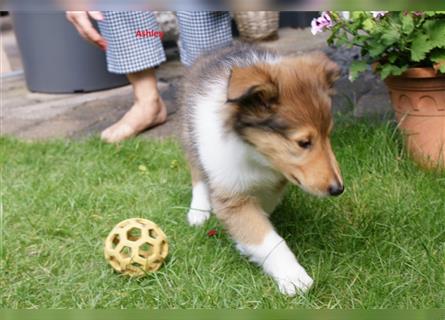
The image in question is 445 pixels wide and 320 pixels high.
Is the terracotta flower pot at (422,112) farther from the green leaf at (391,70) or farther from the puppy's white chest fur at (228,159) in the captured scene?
the puppy's white chest fur at (228,159)

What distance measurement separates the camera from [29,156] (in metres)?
3.76

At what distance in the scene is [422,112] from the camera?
10.0ft

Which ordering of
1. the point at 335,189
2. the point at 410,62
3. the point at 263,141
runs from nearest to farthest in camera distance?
the point at 335,189
the point at 263,141
the point at 410,62

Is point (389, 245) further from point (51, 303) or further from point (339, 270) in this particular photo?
point (51, 303)

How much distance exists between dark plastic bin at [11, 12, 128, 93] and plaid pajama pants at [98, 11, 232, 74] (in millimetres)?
1110

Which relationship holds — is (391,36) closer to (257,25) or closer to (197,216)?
(197,216)

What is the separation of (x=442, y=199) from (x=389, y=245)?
44 cm

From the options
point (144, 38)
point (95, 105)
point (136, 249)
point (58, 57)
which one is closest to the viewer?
point (136, 249)

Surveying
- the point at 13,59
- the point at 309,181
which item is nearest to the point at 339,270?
the point at 309,181

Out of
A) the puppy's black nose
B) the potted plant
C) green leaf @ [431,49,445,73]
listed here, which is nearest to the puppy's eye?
the puppy's black nose

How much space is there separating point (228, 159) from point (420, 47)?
117 cm

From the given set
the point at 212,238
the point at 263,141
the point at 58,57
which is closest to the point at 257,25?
the point at 58,57

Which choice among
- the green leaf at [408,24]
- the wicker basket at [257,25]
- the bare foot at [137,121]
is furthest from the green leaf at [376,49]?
the wicker basket at [257,25]

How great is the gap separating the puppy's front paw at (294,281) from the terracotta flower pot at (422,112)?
119cm
